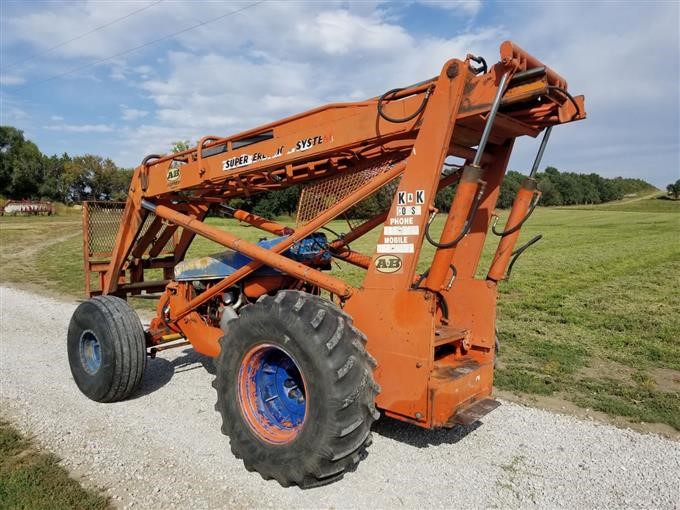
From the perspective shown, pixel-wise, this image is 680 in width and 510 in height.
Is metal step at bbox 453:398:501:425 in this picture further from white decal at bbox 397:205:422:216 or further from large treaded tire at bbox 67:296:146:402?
large treaded tire at bbox 67:296:146:402

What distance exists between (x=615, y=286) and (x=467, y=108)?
440 inches

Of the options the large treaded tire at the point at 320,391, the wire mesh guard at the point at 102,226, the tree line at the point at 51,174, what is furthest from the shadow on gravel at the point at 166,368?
the tree line at the point at 51,174

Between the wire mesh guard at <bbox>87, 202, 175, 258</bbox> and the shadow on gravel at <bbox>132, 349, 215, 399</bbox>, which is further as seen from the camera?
the wire mesh guard at <bbox>87, 202, 175, 258</bbox>

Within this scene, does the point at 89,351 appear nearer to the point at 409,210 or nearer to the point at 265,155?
the point at 265,155

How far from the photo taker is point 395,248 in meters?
4.09

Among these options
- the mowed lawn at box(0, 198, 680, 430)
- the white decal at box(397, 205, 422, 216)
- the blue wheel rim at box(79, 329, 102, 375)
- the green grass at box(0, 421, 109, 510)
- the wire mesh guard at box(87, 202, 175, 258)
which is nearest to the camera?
the green grass at box(0, 421, 109, 510)

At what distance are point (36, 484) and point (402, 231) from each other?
3.26m

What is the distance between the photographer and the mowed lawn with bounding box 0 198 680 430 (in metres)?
6.07

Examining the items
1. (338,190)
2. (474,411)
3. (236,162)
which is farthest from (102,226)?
(474,411)

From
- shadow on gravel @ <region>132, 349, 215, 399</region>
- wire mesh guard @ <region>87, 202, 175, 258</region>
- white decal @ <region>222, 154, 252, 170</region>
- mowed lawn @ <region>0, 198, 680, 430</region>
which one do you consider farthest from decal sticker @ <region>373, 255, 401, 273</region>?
wire mesh guard @ <region>87, 202, 175, 258</region>

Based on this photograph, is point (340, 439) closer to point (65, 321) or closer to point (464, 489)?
point (464, 489)

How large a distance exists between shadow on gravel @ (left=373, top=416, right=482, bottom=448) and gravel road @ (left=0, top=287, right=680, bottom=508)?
0.02 metres

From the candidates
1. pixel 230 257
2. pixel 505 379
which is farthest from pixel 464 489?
pixel 230 257

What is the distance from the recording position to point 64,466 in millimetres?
4258
